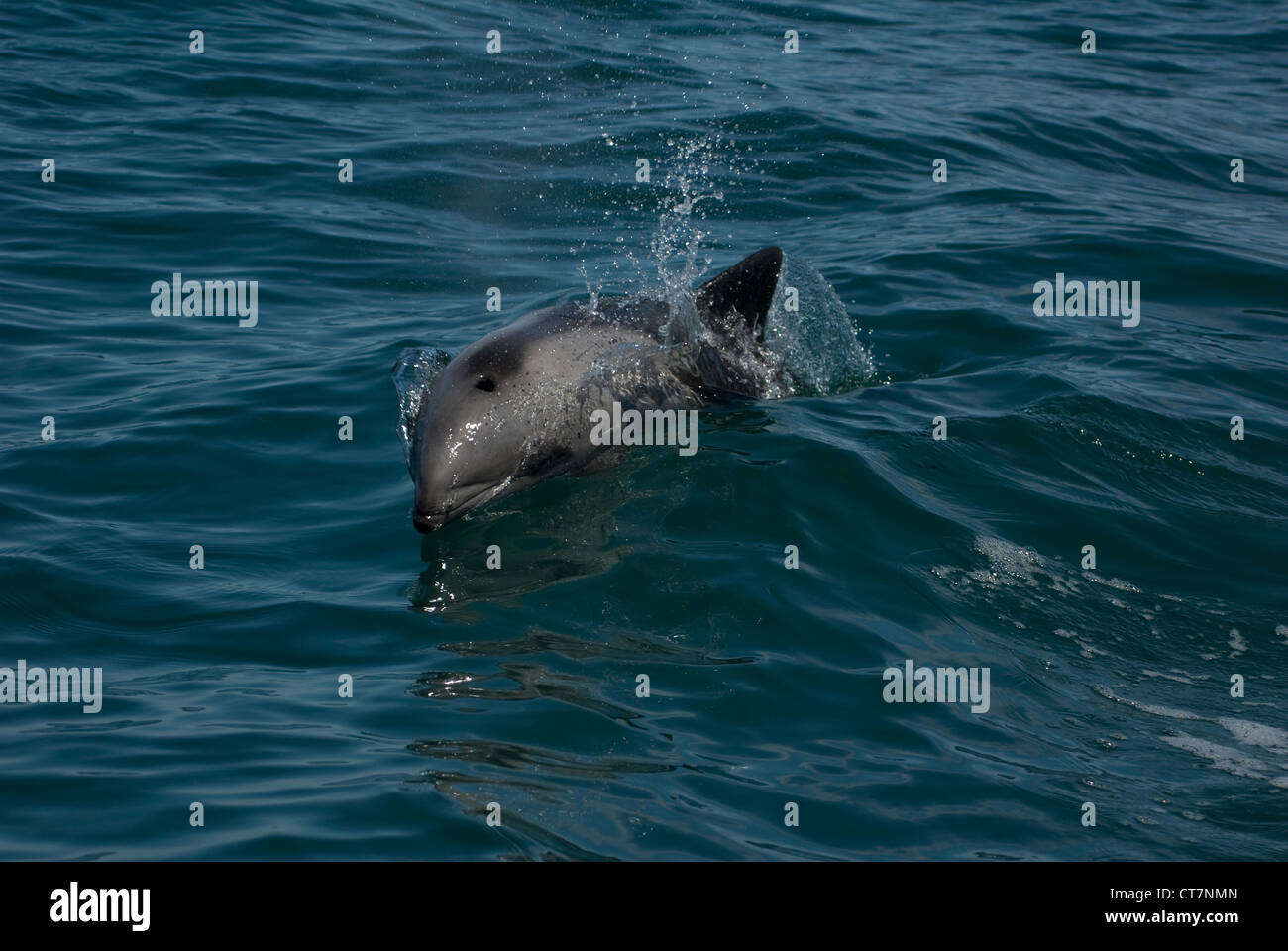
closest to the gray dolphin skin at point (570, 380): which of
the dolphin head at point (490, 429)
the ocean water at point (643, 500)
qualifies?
the dolphin head at point (490, 429)

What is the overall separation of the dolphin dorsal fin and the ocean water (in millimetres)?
848

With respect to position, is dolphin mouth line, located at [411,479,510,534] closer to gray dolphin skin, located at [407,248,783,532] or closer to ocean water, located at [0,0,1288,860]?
gray dolphin skin, located at [407,248,783,532]

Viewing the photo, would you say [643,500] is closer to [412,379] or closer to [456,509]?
[456,509]

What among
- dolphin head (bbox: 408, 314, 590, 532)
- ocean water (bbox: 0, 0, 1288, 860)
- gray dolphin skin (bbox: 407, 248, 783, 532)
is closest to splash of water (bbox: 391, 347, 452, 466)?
gray dolphin skin (bbox: 407, 248, 783, 532)

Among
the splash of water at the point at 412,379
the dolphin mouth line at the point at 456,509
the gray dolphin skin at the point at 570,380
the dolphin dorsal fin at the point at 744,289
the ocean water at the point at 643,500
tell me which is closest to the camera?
the ocean water at the point at 643,500

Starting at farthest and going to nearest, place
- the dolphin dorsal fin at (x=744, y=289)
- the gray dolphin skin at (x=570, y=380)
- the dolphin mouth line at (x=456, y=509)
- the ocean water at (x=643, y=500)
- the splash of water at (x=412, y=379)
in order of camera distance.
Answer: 1. the dolphin dorsal fin at (x=744, y=289)
2. the splash of water at (x=412, y=379)
3. the gray dolphin skin at (x=570, y=380)
4. the dolphin mouth line at (x=456, y=509)
5. the ocean water at (x=643, y=500)

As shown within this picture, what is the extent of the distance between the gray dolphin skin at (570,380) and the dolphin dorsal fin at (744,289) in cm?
1

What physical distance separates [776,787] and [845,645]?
164 centimetres

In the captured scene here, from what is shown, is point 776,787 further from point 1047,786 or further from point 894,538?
point 894,538

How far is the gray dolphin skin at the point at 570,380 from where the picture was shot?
9367 mm

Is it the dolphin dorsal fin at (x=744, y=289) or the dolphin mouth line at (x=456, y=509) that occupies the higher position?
the dolphin dorsal fin at (x=744, y=289)

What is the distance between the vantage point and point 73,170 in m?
18.5

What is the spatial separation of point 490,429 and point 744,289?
108 inches

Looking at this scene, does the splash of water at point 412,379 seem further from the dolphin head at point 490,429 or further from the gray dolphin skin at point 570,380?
the dolphin head at point 490,429
